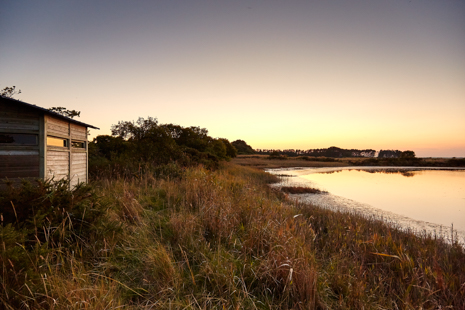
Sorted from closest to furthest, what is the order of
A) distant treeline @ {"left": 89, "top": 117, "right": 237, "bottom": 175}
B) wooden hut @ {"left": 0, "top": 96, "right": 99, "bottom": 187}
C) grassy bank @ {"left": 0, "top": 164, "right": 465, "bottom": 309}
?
1. grassy bank @ {"left": 0, "top": 164, "right": 465, "bottom": 309}
2. wooden hut @ {"left": 0, "top": 96, "right": 99, "bottom": 187}
3. distant treeline @ {"left": 89, "top": 117, "right": 237, "bottom": 175}

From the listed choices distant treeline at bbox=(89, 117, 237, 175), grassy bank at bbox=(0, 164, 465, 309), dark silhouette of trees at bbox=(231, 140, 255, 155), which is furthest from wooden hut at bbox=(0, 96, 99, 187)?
dark silhouette of trees at bbox=(231, 140, 255, 155)

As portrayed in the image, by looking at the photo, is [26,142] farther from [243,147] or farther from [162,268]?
[243,147]

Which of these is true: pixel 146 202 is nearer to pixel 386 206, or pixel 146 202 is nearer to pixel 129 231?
pixel 129 231

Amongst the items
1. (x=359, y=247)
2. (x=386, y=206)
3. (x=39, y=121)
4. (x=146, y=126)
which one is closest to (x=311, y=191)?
(x=386, y=206)

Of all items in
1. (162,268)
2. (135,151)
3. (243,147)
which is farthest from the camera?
(243,147)

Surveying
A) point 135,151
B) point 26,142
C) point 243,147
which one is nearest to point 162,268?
point 26,142

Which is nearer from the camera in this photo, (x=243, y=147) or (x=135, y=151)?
(x=135, y=151)

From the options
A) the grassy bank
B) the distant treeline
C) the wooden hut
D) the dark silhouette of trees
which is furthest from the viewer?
the dark silhouette of trees

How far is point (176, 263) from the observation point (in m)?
3.34

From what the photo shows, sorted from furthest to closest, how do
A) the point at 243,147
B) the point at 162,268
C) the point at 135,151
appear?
the point at 243,147, the point at 135,151, the point at 162,268

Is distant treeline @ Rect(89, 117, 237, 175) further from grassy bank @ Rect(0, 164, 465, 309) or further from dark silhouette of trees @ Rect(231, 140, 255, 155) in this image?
dark silhouette of trees @ Rect(231, 140, 255, 155)

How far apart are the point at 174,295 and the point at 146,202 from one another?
414 cm

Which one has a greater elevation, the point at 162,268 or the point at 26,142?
the point at 26,142

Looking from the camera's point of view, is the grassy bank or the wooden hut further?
the wooden hut
